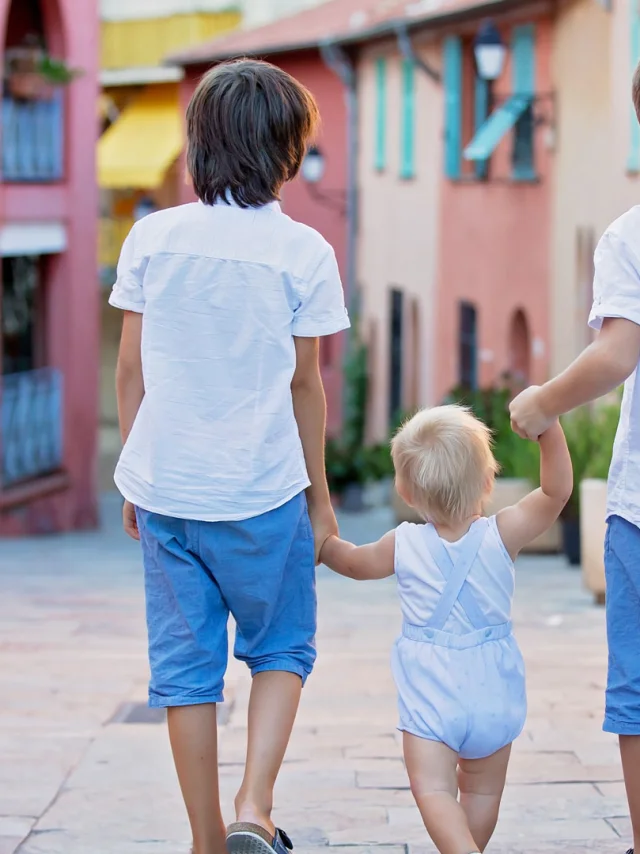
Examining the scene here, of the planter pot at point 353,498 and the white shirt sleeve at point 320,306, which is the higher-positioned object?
the white shirt sleeve at point 320,306

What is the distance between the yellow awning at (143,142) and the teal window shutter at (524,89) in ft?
31.5

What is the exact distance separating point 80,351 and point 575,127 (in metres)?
5.80

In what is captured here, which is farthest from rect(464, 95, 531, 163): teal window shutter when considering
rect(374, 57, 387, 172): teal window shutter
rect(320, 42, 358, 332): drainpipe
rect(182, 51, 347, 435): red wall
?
rect(182, 51, 347, 435): red wall

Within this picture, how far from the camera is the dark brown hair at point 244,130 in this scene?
126 inches

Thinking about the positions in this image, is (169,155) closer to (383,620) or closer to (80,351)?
(80,351)

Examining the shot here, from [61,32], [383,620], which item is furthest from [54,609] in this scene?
[61,32]

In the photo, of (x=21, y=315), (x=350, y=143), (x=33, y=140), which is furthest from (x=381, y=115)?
(x=33, y=140)

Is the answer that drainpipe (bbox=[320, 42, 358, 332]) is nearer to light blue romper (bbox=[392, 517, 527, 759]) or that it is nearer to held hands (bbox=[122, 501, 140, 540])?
held hands (bbox=[122, 501, 140, 540])

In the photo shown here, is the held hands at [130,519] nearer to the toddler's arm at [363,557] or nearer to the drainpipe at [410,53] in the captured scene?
the toddler's arm at [363,557]

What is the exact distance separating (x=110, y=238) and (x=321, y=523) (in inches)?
1091

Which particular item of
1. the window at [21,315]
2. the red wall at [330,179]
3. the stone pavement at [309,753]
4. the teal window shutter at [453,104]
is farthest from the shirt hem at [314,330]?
the red wall at [330,179]

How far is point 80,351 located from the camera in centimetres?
1728

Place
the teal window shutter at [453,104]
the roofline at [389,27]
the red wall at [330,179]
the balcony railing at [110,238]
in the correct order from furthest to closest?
the balcony railing at [110,238] < the red wall at [330,179] < the teal window shutter at [453,104] < the roofline at [389,27]

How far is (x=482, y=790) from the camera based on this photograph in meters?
3.17
